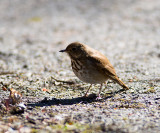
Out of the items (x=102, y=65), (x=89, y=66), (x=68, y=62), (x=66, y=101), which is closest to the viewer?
(x=66, y=101)

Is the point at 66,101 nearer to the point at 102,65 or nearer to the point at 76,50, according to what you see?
the point at 102,65

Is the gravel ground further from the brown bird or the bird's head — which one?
the bird's head

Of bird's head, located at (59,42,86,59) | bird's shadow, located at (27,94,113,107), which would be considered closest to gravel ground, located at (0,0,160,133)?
bird's shadow, located at (27,94,113,107)

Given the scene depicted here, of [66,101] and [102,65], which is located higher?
[102,65]

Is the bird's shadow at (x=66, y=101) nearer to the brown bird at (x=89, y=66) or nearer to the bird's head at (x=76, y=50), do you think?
the brown bird at (x=89, y=66)

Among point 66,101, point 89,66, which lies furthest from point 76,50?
point 66,101

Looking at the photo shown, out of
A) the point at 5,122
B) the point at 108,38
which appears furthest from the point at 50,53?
the point at 5,122
